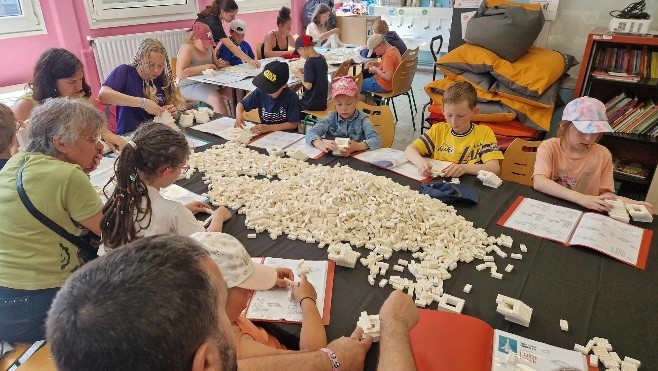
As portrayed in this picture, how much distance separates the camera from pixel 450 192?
211cm

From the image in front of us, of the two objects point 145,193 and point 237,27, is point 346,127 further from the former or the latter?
point 237,27

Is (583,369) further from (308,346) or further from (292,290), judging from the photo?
(292,290)

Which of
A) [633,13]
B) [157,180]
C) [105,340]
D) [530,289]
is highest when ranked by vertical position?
[633,13]

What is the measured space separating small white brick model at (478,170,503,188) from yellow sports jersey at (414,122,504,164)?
10.0 inches

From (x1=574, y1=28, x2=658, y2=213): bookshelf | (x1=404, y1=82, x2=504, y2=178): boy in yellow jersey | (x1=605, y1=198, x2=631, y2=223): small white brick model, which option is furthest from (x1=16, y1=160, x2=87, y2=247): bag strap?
(x1=574, y1=28, x2=658, y2=213): bookshelf

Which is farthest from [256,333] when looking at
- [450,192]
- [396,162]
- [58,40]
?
[58,40]

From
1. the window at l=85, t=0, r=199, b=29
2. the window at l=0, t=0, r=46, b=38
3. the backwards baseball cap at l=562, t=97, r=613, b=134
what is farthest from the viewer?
the window at l=85, t=0, r=199, b=29

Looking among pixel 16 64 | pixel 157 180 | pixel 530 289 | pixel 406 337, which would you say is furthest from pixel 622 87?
pixel 16 64

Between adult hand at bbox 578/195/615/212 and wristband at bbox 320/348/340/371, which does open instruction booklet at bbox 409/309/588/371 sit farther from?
adult hand at bbox 578/195/615/212

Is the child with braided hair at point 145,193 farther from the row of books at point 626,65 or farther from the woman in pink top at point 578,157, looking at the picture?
the row of books at point 626,65

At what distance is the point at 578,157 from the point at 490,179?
0.56m

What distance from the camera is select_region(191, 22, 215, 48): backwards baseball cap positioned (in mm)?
4922

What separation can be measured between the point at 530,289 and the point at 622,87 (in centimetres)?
346

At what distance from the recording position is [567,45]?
430 centimetres
